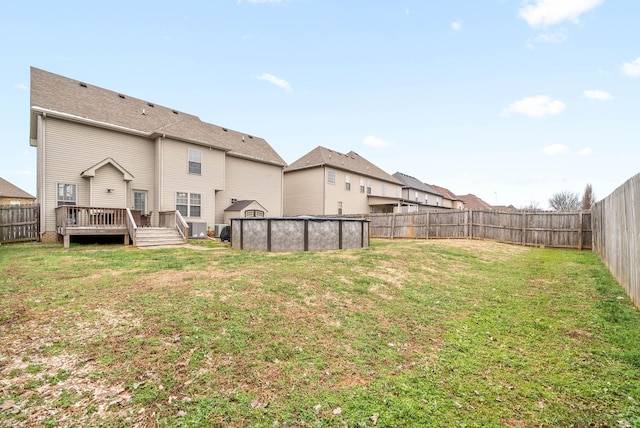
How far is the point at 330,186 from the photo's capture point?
82.0 ft

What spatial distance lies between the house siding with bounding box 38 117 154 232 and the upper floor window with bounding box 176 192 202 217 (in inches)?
68.1

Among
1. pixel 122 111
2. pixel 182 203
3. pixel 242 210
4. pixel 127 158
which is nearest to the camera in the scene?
pixel 127 158

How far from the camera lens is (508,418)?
94.7 inches

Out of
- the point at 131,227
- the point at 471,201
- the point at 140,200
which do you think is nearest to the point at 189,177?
the point at 140,200

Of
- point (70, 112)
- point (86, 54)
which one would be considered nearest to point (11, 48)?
point (86, 54)

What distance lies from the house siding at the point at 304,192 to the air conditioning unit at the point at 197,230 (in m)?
10.3

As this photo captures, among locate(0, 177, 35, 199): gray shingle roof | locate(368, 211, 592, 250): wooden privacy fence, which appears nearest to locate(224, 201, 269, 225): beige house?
locate(368, 211, 592, 250): wooden privacy fence

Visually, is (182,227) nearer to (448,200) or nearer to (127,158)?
(127,158)

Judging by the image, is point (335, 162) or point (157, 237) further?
point (335, 162)

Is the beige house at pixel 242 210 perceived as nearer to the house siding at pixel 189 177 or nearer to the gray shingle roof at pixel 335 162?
the house siding at pixel 189 177

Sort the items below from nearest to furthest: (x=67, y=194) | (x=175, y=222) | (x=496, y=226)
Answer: (x=67, y=194) < (x=175, y=222) < (x=496, y=226)

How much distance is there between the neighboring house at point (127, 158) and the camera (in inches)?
496

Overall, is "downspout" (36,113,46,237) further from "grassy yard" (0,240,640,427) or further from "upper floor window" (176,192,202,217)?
"grassy yard" (0,240,640,427)

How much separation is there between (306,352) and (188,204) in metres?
15.2
